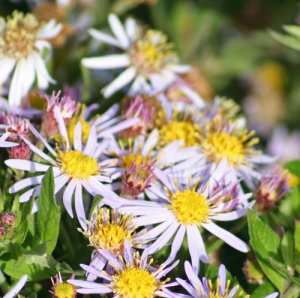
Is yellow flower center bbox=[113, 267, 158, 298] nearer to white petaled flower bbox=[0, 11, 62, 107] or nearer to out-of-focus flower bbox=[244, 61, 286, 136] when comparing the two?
white petaled flower bbox=[0, 11, 62, 107]

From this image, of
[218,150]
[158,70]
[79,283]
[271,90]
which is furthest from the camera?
[271,90]

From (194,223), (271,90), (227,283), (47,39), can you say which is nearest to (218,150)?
(194,223)

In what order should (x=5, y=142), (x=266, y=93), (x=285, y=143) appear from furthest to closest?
(x=266, y=93)
(x=285, y=143)
(x=5, y=142)

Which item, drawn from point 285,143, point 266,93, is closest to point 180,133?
point 285,143

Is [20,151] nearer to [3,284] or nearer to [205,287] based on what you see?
[3,284]

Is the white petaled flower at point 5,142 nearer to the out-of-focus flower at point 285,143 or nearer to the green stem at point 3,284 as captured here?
the green stem at point 3,284

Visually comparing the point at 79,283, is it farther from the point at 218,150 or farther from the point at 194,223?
the point at 218,150

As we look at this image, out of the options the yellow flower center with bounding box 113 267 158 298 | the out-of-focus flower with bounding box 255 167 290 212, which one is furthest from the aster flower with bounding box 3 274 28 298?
the out-of-focus flower with bounding box 255 167 290 212
